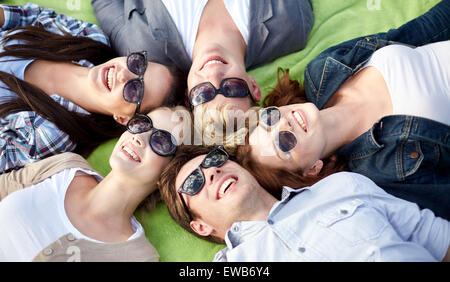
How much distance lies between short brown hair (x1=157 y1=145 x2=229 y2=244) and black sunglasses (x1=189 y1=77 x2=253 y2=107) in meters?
0.28

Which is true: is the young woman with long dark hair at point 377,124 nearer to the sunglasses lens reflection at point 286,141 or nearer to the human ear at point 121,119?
the sunglasses lens reflection at point 286,141

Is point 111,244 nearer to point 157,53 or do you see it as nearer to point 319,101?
point 157,53

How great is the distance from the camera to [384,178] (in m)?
2.06

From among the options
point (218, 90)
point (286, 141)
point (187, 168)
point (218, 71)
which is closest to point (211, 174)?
point (187, 168)

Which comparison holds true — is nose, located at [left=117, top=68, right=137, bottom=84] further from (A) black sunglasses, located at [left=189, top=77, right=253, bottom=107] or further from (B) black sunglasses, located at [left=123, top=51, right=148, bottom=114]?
(A) black sunglasses, located at [left=189, top=77, right=253, bottom=107]

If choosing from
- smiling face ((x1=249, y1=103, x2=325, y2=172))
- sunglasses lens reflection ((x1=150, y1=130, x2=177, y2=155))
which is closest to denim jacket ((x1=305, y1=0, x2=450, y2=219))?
smiling face ((x1=249, y1=103, x2=325, y2=172))

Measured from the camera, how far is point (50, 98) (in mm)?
2486

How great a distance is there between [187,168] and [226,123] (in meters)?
0.34

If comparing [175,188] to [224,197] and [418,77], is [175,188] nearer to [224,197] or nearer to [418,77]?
[224,197]

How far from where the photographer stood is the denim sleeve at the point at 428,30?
2453 millimetres

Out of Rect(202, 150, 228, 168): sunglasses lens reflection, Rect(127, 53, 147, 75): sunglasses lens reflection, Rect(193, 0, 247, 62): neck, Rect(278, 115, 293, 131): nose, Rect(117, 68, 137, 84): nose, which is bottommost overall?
Rect(202, 150, 228, 168): sunglasses lens reflection

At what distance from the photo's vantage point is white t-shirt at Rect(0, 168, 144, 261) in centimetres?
186

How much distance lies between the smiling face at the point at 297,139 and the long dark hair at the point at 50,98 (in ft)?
3.35

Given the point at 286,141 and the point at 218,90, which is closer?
the point at 286,141
